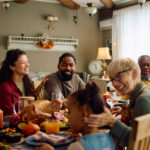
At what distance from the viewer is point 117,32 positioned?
19.0 feet

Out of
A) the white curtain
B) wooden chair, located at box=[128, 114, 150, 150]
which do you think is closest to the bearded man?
wooden chair, located at box=[128, 114, 150, 150]

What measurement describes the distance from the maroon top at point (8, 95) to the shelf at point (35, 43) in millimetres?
3215

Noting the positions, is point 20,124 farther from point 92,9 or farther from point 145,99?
point 92,9

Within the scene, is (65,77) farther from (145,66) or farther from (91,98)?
(91,98)

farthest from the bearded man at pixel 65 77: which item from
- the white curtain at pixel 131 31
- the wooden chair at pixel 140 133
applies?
the white curtain at pixel 131 31

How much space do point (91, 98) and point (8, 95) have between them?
1292 millimetres

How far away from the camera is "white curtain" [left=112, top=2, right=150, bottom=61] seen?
514 cm

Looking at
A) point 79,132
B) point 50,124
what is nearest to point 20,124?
point 50,124

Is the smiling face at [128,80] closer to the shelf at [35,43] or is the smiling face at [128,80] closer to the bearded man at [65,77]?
the bearded man at [65,77]

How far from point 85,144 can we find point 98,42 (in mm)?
5747

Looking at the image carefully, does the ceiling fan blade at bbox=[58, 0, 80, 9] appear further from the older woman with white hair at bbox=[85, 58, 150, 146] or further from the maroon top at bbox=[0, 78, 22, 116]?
the older woman with white hair at bbox=[85, 58, 150, 146]

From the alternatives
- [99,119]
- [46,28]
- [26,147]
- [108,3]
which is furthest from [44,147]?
[108,3]

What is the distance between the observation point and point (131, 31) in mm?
5484

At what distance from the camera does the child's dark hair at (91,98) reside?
115cm
